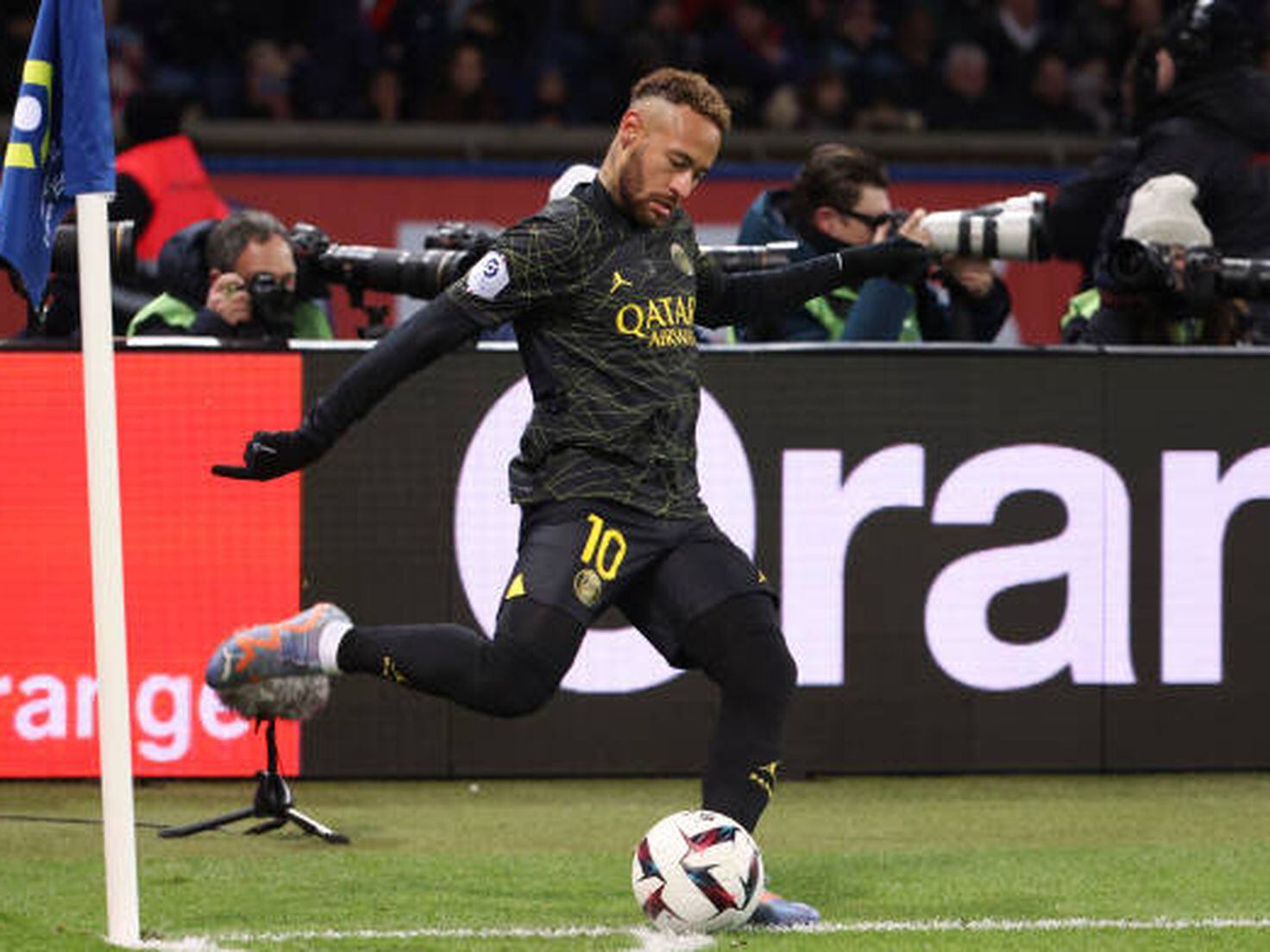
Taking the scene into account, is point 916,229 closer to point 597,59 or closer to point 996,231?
point 996,231

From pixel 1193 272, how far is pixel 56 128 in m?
4.59

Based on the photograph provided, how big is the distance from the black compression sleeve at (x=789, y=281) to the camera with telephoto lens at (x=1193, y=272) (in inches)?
88.8

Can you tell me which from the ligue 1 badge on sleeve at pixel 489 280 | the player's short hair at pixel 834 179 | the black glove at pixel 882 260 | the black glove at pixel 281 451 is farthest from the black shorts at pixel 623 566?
the player's short hair at pixel 834 179

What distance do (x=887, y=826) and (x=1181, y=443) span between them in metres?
1.84

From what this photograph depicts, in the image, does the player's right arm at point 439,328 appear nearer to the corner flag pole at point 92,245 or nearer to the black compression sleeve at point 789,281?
the corner flag pole at point 92,245

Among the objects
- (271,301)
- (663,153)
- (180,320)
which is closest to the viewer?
(663,153)

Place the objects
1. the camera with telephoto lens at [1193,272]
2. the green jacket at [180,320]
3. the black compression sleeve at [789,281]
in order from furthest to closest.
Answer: the green jacket at [180,320], the camera with telephoto lens at [1193,272], the black compression sleeve at [789,281]

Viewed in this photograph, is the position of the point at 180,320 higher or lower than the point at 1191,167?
lower

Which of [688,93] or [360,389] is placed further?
[688,93]

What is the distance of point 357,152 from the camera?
53.2ft

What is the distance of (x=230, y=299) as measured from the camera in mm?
10094

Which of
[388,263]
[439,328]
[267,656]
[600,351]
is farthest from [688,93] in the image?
[388,263]

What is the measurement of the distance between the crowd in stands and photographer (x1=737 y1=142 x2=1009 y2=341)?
258 inches

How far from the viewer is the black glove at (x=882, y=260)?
754 centimetres
